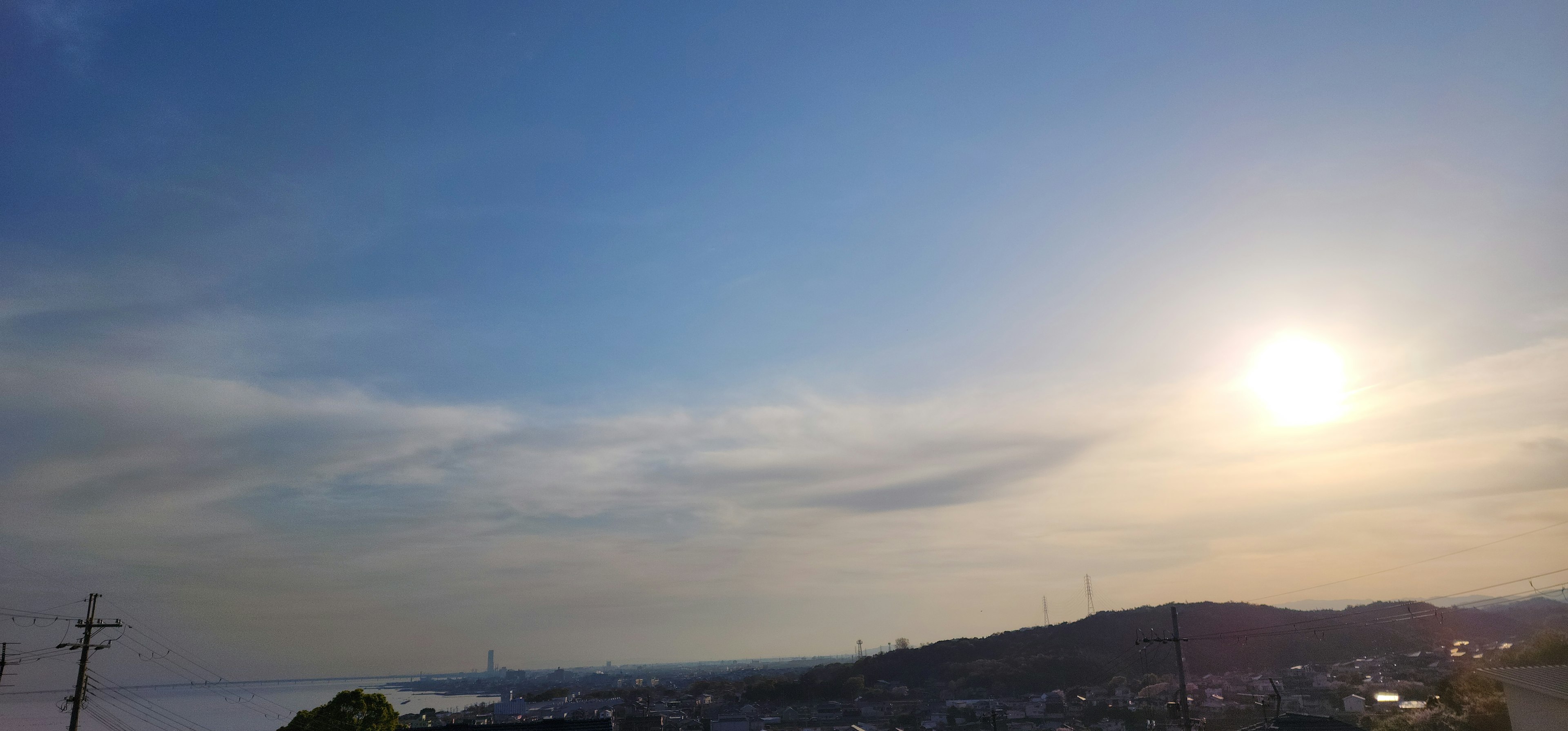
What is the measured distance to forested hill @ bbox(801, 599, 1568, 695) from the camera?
259ft

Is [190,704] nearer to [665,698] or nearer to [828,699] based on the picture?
[665,698]

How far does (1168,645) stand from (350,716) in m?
95.8

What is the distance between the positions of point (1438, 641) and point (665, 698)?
270ft

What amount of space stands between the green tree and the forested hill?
6457cm

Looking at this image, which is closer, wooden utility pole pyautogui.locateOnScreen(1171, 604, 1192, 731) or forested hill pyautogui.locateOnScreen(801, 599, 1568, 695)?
wooden utility pole pyautogui.locateOnScreen(1171, 604, 1192, 731)

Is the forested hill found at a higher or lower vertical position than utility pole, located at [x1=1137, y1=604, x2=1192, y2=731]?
lower

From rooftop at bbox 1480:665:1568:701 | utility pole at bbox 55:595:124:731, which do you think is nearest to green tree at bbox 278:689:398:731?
utility pole at bbox 55:595:124:731

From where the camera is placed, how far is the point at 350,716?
1060 inches

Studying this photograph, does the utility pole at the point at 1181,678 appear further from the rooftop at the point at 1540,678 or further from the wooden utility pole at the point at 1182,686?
the rooftop at the point at 1540,678

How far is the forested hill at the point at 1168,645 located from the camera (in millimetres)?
79062

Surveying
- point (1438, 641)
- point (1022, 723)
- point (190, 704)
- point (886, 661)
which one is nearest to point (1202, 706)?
point (1022, 723)

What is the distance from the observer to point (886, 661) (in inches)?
4109

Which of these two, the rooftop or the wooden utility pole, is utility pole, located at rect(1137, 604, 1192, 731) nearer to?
the wooden utility pole

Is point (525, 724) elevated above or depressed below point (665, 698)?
above
